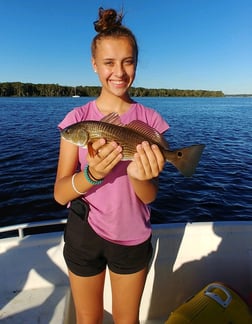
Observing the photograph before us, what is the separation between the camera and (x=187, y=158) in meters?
2.57

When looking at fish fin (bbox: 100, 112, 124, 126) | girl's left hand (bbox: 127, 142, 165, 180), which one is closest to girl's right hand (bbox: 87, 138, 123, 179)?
girl's left hand (bbox: 127, 142, 165, 180)

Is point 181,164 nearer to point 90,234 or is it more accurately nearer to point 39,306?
point 90,234

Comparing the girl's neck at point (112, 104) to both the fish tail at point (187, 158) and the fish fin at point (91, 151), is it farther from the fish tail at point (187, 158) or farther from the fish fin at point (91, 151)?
the fish tail at point (187, 158)

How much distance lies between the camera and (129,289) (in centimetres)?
A: 242

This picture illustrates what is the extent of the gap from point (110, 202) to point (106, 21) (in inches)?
58.7

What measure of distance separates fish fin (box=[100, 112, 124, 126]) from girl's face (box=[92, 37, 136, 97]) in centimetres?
19

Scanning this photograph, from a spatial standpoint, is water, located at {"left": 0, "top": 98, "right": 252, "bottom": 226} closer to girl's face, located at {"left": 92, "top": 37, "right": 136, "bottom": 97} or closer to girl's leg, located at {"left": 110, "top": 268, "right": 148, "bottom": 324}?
girl's leg, located at {"left": 110, "top": 268, "right": 148, "bottom": 324}

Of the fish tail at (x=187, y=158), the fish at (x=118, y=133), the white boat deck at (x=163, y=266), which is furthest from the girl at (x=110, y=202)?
the white boat deck at (x=163, y=266)

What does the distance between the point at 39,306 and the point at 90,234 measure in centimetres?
155

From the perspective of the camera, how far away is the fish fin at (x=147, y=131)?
7.91 feet

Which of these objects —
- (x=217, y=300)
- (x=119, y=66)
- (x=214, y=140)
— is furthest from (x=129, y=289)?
(x=214, y=140)

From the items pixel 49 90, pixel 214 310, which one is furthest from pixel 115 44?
pixel 49 90

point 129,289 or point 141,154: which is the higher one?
point 141,154

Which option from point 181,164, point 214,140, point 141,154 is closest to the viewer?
point 141,154
